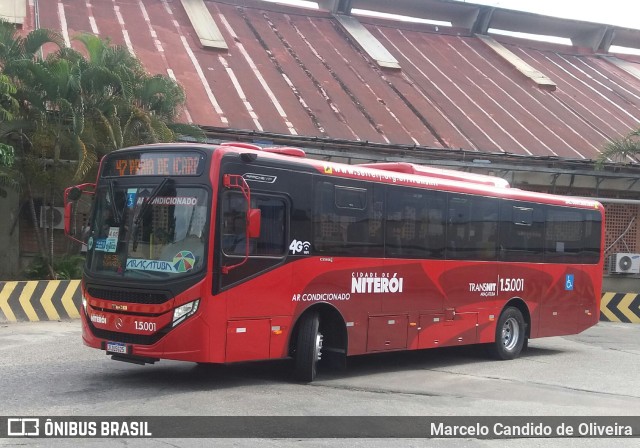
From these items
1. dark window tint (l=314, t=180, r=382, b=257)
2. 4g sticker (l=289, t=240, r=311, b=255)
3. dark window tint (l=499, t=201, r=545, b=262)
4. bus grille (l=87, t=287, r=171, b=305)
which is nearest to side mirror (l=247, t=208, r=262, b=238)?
4g sticker (l=289, t=240, r=311, b=255)

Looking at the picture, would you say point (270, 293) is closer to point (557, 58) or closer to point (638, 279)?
point (638, 279)

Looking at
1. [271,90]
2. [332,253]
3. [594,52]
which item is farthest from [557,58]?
[332,253]

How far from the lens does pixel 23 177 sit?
61.4ft

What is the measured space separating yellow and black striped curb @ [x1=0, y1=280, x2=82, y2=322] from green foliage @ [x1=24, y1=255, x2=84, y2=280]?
203cm

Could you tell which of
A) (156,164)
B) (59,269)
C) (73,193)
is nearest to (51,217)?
(59,269)

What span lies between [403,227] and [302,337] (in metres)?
2.74

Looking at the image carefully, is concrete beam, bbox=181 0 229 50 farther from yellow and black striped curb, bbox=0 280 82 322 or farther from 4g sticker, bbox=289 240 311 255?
4g sticker, bbox=289 240 311 255

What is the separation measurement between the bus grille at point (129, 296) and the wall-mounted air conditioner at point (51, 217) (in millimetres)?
10924

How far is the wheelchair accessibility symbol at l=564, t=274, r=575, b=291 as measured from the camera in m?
15.8

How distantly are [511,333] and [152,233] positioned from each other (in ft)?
26.3

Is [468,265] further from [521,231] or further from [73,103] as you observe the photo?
[73,103]

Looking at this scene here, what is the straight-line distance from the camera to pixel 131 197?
1001cm

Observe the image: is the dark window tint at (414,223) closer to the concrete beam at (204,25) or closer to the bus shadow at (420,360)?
the bus shadow at (420,360)

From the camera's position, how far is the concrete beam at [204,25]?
28.0m
